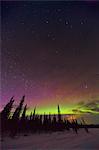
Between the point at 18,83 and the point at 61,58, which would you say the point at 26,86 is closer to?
the point at 18,83

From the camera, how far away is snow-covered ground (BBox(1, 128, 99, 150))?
88.0 inches

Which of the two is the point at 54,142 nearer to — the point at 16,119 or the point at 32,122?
the point at 32,122

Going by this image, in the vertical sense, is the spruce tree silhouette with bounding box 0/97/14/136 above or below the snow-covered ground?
above

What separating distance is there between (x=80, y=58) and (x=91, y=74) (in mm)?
147

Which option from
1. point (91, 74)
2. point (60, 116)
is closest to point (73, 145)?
point (60, 116)

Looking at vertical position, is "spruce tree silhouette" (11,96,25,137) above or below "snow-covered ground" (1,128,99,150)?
above

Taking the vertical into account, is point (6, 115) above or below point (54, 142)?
above

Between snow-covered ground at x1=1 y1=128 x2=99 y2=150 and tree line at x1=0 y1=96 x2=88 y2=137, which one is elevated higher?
tree line at x1=0 y1=96 x2=88 y2=137

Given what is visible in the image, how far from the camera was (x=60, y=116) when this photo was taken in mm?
2297

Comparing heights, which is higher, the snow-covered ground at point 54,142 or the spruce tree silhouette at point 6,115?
the spruce tree silhouette at point 6,115

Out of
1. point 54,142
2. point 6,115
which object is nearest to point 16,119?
point 6,115

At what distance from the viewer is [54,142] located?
2.24 m

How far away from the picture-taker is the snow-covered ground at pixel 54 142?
2.23 metres

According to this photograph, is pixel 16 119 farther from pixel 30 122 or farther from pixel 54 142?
pixel 54 142
